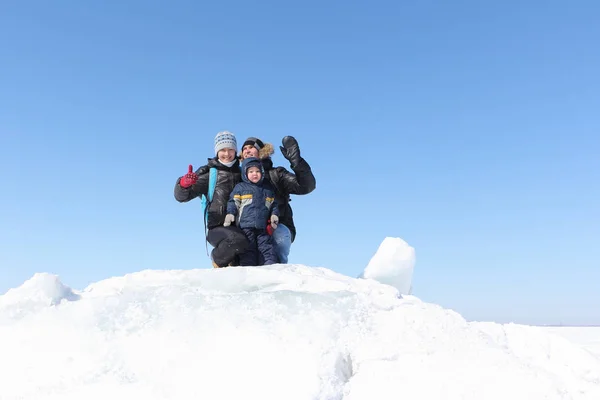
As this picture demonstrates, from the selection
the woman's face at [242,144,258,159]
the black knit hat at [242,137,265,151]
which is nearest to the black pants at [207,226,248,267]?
the woman's face at [242,144,258,159]

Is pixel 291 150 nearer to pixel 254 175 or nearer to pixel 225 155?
pixel 254 175

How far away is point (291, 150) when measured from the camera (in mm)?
5250

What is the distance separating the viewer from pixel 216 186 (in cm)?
537

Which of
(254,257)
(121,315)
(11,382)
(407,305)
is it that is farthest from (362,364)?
(254,257)

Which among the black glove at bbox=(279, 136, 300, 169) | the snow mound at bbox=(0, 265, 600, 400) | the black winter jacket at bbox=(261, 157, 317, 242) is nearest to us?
the snow mound at bbox=(0, 265, 600, 400)

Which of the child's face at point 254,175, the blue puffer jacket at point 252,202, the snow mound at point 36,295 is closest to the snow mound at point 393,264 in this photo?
the blue puffer jacket at point 252,202

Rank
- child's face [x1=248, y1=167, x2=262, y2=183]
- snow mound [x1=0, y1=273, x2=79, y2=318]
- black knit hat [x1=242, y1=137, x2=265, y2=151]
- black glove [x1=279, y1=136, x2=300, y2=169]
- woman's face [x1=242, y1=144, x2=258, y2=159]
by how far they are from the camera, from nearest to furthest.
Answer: snow mound [x1=0, y1=273, x2=79, y2=318] < child's face [x1=248, y1=167, x2=262, y2=183] < black glove [x1=279, y1=136, x2=300, y2=169] < woman's face [x1=242, y1=144, x2=258, y2=159] < black knit hat [x1=242, y1=137, x2=265, y2=151]

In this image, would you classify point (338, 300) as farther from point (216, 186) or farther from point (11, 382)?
point (216, 186)

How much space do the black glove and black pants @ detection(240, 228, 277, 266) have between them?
0.90 metres

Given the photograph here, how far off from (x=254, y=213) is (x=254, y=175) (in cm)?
46

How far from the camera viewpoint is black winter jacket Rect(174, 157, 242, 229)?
17.3ft

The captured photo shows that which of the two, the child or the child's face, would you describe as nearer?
the child

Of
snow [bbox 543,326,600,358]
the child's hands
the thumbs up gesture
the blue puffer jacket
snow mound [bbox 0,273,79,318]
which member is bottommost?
snow [bbox 543,326,600,358]

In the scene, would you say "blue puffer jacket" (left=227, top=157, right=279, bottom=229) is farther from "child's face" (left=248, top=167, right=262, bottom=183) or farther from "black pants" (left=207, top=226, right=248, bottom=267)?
"black pants" (left=207, top=226, right=248, bottom=267)
